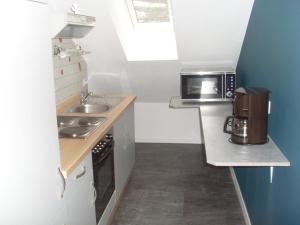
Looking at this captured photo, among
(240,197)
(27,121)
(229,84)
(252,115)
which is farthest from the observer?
(229,84)

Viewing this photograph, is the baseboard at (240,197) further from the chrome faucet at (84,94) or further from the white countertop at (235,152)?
the chrome faucet at (84,94)

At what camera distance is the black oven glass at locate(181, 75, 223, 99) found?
131 inches

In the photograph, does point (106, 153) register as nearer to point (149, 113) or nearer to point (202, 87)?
point (202, 87)

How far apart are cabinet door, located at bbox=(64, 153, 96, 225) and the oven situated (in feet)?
0.43

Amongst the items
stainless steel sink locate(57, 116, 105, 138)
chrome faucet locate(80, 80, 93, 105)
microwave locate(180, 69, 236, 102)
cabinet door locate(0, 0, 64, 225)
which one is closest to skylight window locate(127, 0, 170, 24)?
microwave locate(180, 69, 236, 102)

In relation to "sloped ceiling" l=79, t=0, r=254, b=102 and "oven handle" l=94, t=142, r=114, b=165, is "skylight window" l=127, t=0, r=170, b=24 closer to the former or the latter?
"sloped ceiling" l=79, t=0, r=254, b=102

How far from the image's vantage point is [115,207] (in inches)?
117

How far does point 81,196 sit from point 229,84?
1918mm

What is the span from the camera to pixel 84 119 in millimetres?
2740

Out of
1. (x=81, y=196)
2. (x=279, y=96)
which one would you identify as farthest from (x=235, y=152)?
(x=81, y=196)

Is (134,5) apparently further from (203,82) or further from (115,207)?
(115,207)

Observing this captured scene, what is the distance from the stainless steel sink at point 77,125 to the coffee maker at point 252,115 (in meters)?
1.04

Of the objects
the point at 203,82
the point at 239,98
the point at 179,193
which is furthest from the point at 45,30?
the point at 179,193

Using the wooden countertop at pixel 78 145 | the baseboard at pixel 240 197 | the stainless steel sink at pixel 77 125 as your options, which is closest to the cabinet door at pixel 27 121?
the wooden countertop at pixel 78 145
